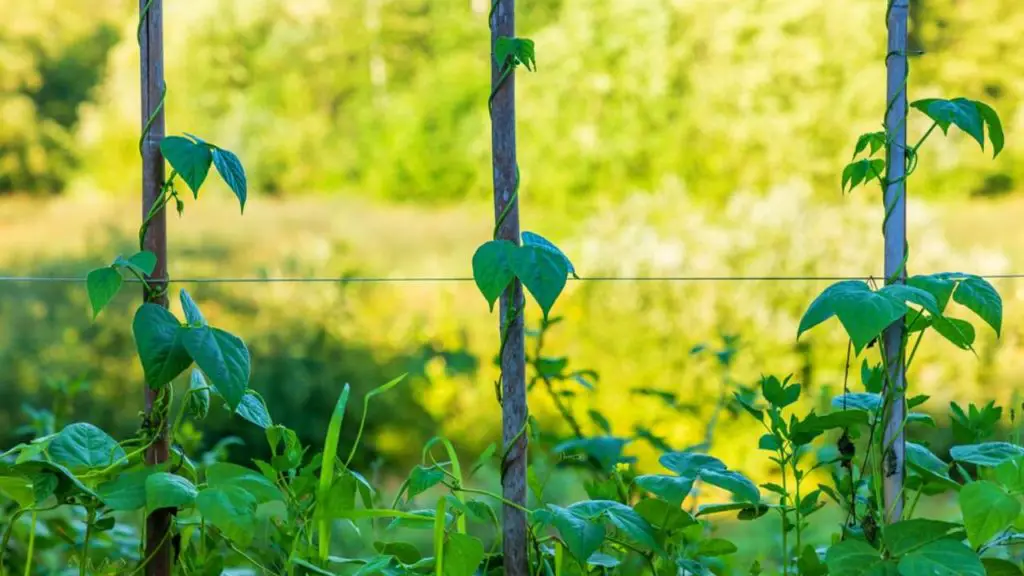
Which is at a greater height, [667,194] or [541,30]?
[541,30]

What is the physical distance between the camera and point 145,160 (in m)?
0.98

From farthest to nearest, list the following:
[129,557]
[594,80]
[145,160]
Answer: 1. [594,80]
2. [129,557]
3. [145,160]

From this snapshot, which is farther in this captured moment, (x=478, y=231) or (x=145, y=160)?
(x=478, y=231)

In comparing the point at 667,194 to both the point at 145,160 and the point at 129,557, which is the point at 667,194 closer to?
the point at 129,557

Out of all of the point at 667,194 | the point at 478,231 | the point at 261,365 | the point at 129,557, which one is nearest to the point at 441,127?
the point at 478,231

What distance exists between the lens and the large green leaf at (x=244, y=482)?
91 centimetres

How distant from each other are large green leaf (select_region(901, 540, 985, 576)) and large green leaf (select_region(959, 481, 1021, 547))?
19 mm

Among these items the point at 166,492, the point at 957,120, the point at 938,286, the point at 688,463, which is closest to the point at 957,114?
the point at 957,120

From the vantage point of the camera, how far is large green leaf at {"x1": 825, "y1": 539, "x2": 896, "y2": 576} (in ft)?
2.97

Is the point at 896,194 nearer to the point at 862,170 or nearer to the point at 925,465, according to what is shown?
the point at 862,170

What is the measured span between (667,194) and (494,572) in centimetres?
272

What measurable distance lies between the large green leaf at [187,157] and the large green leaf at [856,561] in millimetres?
600

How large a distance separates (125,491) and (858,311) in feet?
2.01

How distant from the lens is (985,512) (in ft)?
2.84
